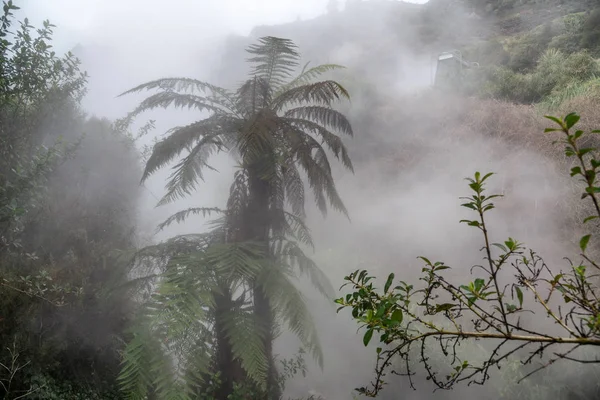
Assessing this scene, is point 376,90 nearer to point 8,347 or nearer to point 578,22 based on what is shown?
point 578,22

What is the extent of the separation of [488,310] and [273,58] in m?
3.84

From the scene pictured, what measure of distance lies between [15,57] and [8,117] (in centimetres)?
58

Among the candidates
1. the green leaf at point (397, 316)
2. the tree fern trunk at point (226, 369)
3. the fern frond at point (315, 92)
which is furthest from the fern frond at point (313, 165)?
the green leaf at point (397, 316)

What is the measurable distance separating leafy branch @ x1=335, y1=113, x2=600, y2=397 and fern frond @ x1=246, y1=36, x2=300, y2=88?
185cm

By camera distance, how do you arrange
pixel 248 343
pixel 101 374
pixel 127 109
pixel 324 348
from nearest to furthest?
pixel 248 343 < pixel 101 374 < pixel 324 348 < pixel 127 109

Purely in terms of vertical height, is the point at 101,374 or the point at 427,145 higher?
the point at 427,145

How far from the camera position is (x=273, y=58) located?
3055 mm

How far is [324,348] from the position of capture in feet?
16.3

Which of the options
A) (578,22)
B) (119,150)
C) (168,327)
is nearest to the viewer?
(168,327)

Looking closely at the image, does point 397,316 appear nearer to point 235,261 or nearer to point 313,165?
point 235,261

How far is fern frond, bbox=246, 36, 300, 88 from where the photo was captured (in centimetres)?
289

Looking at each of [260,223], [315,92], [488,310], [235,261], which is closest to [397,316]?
[235,261]

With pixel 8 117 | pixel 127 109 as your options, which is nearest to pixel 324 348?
pixel 8 117

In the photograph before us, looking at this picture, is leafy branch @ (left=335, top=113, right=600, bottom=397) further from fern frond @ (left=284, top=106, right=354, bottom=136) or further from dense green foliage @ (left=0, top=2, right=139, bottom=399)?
dense green foliage @ (left=0, top=2, right=139, bottom=399)
